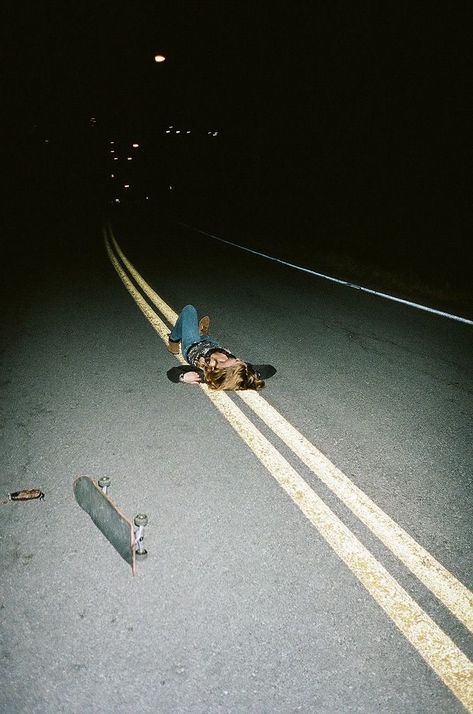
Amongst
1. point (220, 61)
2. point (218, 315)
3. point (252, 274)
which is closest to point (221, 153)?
point (220, 61)

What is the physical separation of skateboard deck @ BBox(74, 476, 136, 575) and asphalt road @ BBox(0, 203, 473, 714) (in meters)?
0.07

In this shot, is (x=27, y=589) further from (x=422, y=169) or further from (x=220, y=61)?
(x=220, y=61)

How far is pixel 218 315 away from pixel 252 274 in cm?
378

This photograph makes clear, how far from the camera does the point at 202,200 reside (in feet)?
114

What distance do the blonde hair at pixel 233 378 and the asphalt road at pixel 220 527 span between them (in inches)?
6.1

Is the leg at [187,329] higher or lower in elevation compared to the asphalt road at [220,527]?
higher

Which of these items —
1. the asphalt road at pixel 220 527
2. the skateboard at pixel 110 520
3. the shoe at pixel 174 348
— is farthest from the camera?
the shoe at pixel 174 348

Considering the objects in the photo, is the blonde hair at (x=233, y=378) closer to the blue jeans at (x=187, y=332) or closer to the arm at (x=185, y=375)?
the arm at (x=185, y=375)

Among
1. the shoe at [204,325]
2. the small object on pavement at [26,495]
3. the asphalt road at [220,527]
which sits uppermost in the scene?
the shoe at [204,325]

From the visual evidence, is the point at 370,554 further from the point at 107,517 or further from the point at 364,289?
the point at 364,289

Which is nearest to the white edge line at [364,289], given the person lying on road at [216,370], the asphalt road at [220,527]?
the asphalt road at [220,527]

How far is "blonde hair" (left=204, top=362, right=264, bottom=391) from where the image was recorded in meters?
4.38

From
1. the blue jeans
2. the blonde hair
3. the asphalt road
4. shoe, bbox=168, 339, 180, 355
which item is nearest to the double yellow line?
the asphalt road

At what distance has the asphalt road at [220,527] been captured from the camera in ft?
Result: 6.43
